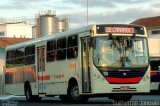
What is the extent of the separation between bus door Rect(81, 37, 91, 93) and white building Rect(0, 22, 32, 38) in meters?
84.4

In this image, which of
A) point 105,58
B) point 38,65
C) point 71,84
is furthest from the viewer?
point 38,65

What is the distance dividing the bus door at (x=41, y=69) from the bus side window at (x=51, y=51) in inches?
30.3

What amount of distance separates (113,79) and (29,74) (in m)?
8.64

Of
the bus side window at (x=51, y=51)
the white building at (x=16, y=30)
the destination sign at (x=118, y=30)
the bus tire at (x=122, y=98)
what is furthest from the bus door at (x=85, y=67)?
the white building at (x=16, y=30)

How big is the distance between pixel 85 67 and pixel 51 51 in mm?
3811

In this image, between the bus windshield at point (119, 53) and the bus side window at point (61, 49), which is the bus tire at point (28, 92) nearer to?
the bus side window at point (61, 49)

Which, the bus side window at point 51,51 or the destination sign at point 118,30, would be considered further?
the bus side window at point 51,51

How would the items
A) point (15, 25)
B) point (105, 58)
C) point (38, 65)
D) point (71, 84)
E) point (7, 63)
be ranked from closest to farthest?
1. point (105, 58)
2. point (71, 84)
3. point (38, 65)
4. point (7, 63)
5. point (15, 25)

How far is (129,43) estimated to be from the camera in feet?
68.8

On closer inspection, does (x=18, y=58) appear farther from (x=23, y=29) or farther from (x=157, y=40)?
(x=23, y=29)

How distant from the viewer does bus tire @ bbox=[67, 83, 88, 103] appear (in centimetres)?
2188

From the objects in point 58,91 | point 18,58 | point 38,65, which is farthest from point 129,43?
point 18,58

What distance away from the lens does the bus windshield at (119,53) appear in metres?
20.5

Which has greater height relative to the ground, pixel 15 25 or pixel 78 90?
pixel 15 25
